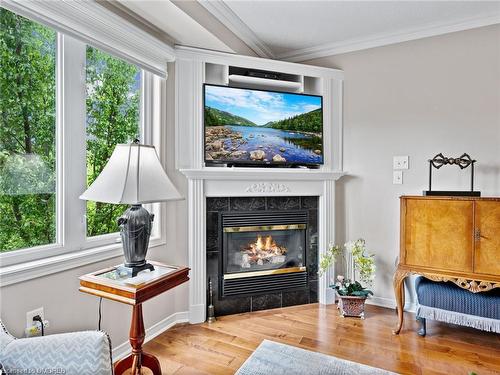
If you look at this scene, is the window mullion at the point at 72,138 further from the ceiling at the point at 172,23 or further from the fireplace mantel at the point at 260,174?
the fireplace mantel at the point at 260,174

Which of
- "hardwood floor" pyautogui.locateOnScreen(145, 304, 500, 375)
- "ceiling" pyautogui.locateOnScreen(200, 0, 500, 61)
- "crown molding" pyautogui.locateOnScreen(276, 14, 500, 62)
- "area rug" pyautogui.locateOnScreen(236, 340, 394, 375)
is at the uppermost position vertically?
"ceiling" pyautogui.locateOnScreen(200, 0, 500, 61)

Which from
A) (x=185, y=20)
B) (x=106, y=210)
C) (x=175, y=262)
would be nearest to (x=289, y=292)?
(x=175, y=262)

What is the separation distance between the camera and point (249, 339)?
2.27 meters

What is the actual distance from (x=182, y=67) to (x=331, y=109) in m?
1.42

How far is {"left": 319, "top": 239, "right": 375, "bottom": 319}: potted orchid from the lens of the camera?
2686 millimetres

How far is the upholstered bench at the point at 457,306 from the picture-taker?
83.8 inches

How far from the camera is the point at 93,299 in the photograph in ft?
6.07

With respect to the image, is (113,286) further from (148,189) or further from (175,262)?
(175,262)

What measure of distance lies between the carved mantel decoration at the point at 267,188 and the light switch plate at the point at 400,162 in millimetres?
975

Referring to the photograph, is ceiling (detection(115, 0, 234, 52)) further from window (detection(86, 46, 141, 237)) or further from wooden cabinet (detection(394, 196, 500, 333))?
wooden cabinet (detection(394, 196, 500, 333))

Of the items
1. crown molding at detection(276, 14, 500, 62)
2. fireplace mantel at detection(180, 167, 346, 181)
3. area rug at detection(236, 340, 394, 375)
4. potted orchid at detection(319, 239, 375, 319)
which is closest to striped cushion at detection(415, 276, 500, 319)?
potted orchid at detection(319, 239, 375, 319)

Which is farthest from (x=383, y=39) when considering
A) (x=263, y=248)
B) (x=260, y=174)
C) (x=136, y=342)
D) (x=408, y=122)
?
(x=136, y=342)

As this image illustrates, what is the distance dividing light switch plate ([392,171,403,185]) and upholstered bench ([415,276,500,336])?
0.88m

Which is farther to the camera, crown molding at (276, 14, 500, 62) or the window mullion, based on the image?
crown molding at (276, 14, 500, 62)
